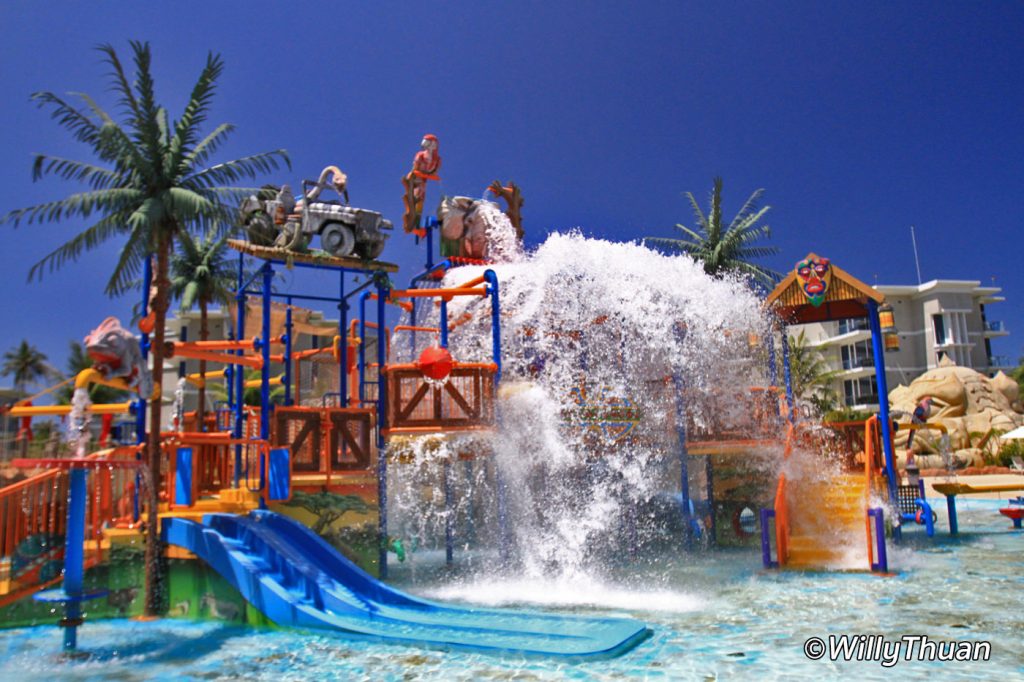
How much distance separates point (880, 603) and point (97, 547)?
10.2m

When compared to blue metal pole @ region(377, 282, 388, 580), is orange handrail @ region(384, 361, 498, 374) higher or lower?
higher

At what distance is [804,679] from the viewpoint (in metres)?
6.90

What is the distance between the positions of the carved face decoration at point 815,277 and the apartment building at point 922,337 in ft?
139

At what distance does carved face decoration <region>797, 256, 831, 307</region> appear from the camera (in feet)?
56.6

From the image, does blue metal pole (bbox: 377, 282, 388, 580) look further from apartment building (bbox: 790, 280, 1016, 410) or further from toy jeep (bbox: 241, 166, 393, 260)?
apartment building (bbox: 790, 280, 1016, 410)

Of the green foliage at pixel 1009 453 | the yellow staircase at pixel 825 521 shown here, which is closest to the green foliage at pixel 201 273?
the yellow staircase at pixel 825 521

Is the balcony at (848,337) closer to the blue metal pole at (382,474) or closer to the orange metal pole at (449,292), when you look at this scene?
the orange metal pole at (449,292)

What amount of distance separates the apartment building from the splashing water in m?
45.0

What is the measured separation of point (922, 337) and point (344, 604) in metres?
58.7

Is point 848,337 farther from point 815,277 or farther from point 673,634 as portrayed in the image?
point 673,634

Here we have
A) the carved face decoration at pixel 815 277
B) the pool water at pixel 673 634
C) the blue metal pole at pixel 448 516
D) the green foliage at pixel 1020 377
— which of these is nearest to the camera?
the pool water at pixel 673 634

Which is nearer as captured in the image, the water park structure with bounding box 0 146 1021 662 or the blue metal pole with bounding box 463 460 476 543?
the water park structure with bounding box 0 146 1021 662

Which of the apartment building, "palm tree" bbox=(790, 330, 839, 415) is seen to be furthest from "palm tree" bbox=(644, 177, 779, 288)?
the apartment building

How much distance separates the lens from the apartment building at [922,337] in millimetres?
57688
